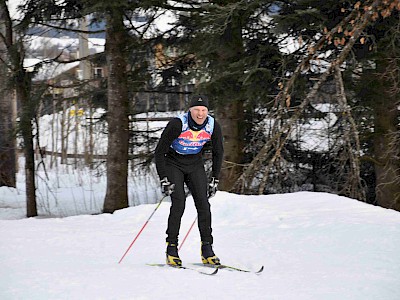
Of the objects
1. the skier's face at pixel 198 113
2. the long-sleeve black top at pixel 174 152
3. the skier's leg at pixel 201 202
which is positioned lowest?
the skier's leg at pixel 201 202

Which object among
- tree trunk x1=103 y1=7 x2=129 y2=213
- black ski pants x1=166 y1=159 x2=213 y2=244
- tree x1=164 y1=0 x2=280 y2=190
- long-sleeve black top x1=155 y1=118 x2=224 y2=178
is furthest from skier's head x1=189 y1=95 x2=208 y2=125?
tree trunk x1=103 y1=7 x2=129 y2=213

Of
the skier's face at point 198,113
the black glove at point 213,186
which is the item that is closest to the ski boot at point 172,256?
the black glove at point 213,186

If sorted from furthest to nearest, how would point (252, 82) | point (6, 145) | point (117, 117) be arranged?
point (6, 145), point (117, 117), point (252, 82)

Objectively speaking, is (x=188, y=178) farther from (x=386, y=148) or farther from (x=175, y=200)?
(x=386, y=148)

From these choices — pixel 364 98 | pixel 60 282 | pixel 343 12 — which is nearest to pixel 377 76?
pixel 364 98

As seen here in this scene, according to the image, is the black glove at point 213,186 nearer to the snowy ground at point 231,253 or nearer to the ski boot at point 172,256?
the ski boot at point 172,256

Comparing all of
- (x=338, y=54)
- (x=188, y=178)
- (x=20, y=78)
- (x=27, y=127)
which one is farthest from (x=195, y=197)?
(x=20, y=78)

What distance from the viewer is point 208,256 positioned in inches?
269

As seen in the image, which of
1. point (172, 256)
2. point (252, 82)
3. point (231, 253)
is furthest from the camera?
point (252, 82)

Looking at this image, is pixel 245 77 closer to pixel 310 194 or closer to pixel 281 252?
pixel 310 194

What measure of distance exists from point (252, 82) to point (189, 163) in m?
5.33

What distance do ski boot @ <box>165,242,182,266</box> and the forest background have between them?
14.6 feet

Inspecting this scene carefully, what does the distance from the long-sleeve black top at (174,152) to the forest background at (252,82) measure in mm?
3977

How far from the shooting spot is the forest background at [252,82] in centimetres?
1134
